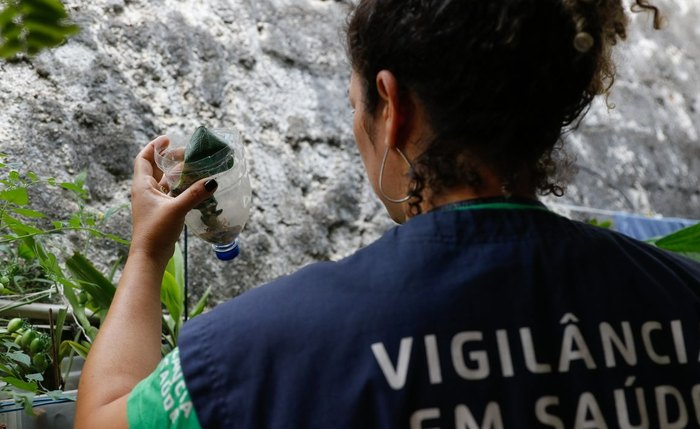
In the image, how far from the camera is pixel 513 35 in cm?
77

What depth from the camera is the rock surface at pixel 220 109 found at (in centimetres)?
150

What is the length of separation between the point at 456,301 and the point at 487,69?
0.22m

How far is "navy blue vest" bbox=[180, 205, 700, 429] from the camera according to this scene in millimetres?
698

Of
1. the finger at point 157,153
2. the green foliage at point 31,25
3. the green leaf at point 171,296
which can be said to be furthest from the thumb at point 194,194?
the green leaf at point 171,296

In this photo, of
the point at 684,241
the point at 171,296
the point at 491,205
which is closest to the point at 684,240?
the point at 684,241

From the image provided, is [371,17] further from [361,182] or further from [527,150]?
[361,182]

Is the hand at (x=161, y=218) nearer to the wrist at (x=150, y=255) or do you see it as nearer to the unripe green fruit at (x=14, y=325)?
the wrist at (x=150, y=255)

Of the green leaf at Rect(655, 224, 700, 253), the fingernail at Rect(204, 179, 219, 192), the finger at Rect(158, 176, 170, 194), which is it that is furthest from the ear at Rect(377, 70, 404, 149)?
the green leaf at Rect(655, 224, 700, 253)

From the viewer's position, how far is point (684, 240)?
146cm

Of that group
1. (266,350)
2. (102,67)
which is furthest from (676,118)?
(266,350)

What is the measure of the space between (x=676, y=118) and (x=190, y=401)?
8.90 ft

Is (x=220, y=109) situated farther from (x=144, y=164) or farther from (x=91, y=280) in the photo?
(x=144, y=164)

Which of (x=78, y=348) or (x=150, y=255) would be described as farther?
(x=78, y=348)

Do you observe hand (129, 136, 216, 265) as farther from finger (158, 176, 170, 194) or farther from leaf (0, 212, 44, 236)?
leaf (0, 212, 44, 236)
